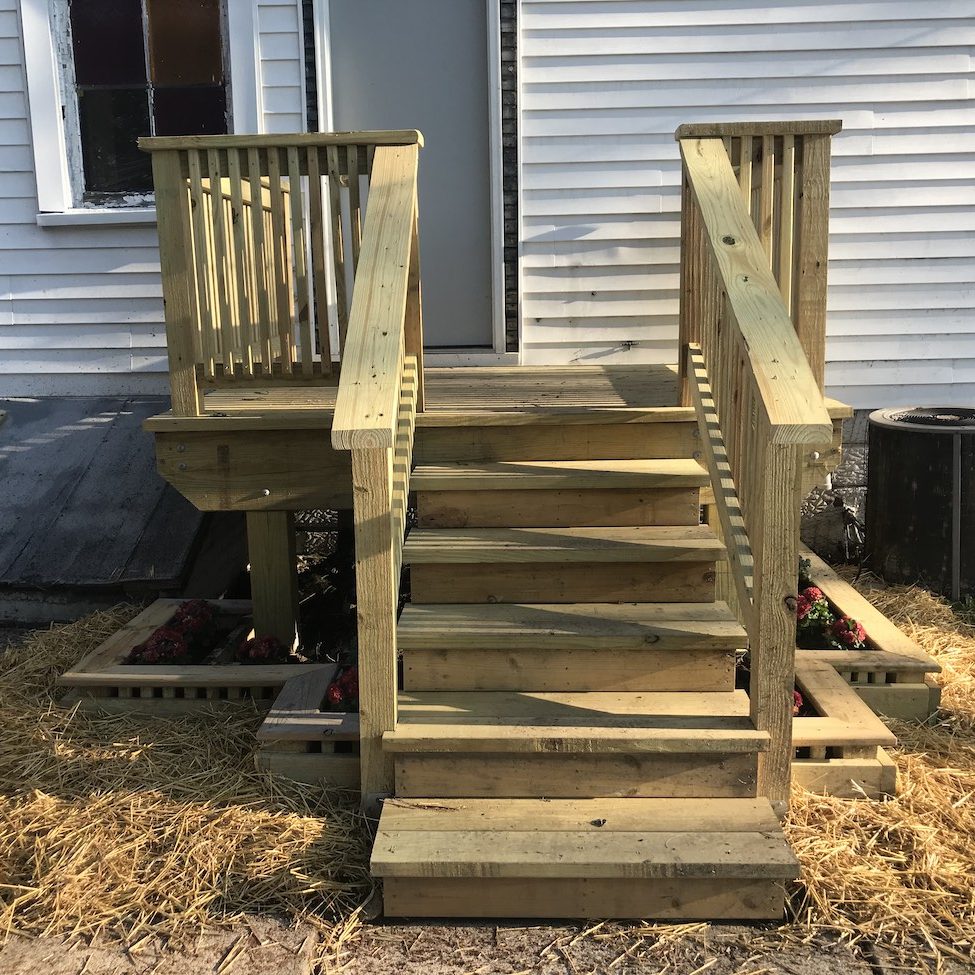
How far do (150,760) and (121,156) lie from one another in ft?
12.0

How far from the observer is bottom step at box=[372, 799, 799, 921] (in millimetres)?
2379

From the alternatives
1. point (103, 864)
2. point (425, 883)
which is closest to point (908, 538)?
point (425, 883)

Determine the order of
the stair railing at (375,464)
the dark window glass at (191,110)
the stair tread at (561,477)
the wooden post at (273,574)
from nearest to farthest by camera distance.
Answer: the stair railing at (375,464) → the stair tread at (561,477) → the wooden post at (273,574) → the dark window glass at (191,110)

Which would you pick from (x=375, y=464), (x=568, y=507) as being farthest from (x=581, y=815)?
(x=568, y=507)

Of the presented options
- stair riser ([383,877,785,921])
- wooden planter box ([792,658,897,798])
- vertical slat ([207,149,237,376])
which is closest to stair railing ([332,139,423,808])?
stair riser ([383,877,785,921])

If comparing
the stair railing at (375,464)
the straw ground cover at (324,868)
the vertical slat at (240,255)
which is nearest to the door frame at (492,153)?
the vertical slat at (240,255)

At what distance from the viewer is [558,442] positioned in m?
3.74

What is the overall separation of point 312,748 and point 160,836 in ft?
1.70

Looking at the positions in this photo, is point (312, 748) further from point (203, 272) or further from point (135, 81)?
point (135, 81)

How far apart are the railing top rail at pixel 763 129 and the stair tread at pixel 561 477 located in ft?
3.84

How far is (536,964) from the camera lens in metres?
2.28

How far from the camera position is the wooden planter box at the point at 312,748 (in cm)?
298

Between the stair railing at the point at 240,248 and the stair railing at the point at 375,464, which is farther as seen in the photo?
the stair railing at the point at 240,248

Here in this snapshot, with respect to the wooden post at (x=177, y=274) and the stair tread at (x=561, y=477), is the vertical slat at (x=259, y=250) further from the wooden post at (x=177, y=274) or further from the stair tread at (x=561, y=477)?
the stair tread at (x=561, y=477)
